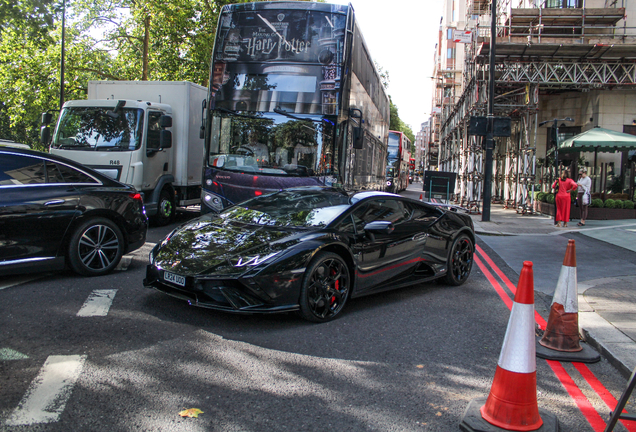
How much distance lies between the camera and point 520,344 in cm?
334

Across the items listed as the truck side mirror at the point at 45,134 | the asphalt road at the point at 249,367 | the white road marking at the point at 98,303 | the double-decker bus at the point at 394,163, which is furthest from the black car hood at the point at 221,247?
the double-decker bus at the point at 394,163

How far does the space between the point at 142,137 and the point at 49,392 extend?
8.64 meters

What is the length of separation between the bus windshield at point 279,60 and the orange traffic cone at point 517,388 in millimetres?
6818

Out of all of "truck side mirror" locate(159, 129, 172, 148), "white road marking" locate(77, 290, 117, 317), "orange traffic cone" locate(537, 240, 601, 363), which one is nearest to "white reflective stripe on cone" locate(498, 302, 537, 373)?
"orange traffic cone" locate(537, 240, 601, 363)

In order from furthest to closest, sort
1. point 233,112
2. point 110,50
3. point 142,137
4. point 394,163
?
point 394,163 < point 110,50 < point 142,137 < point 233,112

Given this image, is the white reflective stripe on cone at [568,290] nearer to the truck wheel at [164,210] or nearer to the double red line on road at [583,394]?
the double red line on road at [583,394]

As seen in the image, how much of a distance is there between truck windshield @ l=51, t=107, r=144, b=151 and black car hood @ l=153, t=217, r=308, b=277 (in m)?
6.18

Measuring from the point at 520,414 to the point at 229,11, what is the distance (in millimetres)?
9214

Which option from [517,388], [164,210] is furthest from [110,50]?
[517,388]

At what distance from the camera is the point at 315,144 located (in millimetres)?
9820

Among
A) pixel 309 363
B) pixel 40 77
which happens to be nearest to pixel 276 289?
pixel 309 363

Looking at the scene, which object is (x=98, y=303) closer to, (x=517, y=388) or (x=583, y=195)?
(x=517, y=388)

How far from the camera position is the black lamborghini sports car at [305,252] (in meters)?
4.75

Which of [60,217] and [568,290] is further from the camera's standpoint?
[60,217]
